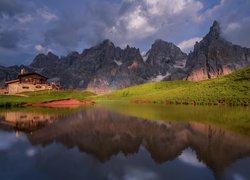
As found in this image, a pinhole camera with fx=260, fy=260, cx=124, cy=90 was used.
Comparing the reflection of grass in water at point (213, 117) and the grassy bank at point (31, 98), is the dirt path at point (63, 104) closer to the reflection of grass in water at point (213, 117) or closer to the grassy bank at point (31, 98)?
the grassy bank at point (31, 98)

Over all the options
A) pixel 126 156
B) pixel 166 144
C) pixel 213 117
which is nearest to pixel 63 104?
pixel 213 117

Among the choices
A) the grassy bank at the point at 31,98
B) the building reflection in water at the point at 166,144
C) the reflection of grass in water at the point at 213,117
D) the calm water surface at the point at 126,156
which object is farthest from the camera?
the grassy bank at the point at 31,98

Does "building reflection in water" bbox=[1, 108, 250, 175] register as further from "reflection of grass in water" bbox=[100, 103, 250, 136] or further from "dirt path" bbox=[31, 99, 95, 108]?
"dirt path" bbox=[31, 99, 95, 108]

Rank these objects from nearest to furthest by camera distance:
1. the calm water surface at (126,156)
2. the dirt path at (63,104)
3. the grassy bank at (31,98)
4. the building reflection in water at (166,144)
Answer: the calm water surface at (126,156)
the building reflection in water at (166,144)
the grassy bank at (31,98)
the dirt path at (63,104)

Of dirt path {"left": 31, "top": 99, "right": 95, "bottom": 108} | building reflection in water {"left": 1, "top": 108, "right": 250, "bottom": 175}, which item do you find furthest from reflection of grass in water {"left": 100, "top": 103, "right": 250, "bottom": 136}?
dirt path {"left": 31, "top": 99, "right": 95, "bottom": 108}

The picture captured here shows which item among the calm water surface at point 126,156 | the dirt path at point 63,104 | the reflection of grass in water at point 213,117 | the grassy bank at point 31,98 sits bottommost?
the calm water surface at point 126,156

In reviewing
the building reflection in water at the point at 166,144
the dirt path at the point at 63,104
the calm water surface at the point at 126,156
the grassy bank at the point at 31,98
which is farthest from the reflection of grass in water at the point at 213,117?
the grassy bank at the point at 31,98

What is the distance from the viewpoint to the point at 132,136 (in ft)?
55.2

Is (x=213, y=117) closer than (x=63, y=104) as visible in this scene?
Yes

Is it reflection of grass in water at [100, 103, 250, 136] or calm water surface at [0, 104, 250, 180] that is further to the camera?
reflection of grass in water at [100, 103, 250, 136]

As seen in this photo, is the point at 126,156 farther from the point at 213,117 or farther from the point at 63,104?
the point at 63,104

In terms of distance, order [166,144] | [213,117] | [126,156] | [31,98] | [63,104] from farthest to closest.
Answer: [63,104]
[31,98]
[213,117]
[166,144]
[126,156]

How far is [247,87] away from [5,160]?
7923 cm

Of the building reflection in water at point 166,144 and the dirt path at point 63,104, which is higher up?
the dirt path at point 63,104
